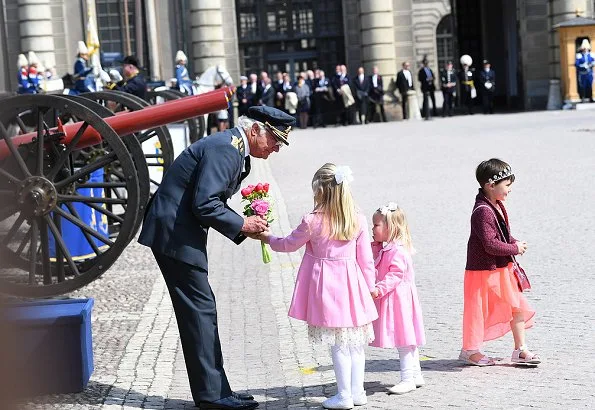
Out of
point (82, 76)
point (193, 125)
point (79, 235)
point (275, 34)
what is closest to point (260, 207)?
point (79, 235)

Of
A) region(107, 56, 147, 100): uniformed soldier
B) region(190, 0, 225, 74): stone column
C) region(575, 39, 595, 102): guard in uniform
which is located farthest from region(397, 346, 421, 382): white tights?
region(190, 0, 225, 74): stone column

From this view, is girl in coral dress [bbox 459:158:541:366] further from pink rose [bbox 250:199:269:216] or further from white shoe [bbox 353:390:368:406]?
pink rose [bbox 250:199:269:216]

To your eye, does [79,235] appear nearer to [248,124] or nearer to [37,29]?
[248,124]

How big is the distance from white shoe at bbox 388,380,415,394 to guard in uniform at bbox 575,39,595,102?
29796mm

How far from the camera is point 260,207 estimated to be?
20.2 ft

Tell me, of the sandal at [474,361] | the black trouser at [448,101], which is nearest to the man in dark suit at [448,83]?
the black trouser at [448,101]

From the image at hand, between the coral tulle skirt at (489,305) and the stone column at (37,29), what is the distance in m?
32.1

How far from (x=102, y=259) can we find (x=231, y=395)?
2.82m

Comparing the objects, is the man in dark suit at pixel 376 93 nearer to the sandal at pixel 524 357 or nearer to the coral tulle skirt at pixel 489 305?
the coral tulle skirt at pixel 489 305

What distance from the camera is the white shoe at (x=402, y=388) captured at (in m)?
6.25

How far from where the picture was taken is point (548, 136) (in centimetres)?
2558

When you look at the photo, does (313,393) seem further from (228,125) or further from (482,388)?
(228,125)

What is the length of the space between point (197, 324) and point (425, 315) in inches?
107

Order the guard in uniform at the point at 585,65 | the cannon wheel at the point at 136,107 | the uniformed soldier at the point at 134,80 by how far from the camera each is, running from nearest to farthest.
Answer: the cannon wheel at the point at 136,107 → the uniformed soldier at the point at 134,80 → the guard in uniform at the point at 585,65
